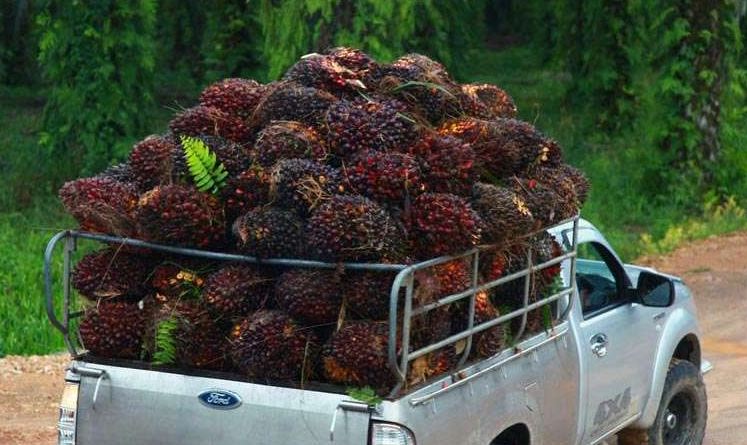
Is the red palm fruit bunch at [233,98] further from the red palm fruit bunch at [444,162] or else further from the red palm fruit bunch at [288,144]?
the red palm fruit bunch at [444,162]

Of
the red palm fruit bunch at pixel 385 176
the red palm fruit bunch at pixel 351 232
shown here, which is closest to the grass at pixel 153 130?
the red palm fruit bunch at pixel 385 176

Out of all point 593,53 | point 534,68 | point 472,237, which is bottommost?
point 534,68

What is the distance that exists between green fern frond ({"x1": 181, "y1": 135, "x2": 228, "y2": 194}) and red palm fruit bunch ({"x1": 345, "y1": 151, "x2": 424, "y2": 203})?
0.55m

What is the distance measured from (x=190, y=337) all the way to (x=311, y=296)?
57cm

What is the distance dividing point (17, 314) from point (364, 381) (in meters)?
7.15

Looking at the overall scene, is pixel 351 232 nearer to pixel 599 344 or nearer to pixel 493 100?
pixel 493 100

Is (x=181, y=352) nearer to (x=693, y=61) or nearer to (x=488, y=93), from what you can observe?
(x=488, y=93)

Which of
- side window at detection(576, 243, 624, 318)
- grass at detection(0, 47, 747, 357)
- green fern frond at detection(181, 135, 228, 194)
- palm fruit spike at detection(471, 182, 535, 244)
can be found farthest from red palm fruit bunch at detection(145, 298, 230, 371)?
grass at detection(0, 47, 747, 357)

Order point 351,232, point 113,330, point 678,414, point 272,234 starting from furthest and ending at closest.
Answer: point 678,414 < point 113,330 < point 272,234 < point 351,232

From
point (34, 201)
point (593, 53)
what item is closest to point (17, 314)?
point (34, 201)

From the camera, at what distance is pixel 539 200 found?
17.7 feet

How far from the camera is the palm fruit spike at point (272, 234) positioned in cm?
486

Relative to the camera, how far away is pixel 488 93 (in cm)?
614

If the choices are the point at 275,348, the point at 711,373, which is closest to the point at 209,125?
the point at 275,348
